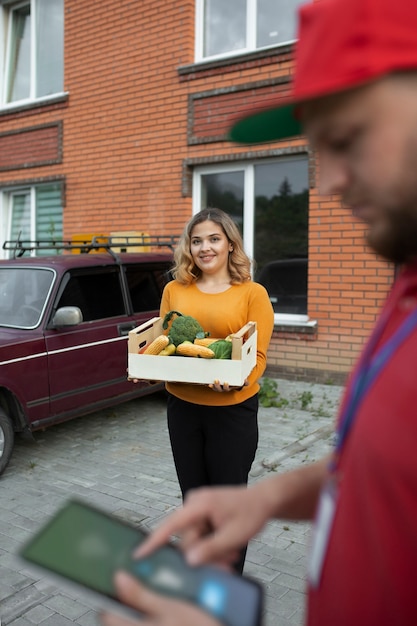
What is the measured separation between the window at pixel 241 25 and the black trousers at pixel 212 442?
6298 millimetres

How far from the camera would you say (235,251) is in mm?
3334

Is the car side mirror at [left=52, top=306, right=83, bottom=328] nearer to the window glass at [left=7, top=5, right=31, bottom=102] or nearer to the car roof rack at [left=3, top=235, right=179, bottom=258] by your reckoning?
the car roof rack at [left=3, top=235, right=179, bottom=258]

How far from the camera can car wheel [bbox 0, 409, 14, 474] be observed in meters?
4.94

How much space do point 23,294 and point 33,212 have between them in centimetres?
588

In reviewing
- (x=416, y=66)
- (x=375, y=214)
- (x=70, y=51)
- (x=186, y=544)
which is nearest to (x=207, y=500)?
(x=186, y=544)

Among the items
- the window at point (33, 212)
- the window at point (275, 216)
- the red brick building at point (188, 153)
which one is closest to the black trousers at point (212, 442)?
the red brick building at point (188, 153)

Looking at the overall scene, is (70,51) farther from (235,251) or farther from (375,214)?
(375,214)

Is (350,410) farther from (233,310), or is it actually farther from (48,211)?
(48,211)

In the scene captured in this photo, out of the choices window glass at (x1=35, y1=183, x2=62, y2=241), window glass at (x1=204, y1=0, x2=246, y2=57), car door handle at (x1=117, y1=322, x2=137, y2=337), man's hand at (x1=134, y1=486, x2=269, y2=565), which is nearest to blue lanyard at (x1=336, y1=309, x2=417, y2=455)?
man's hand at (x1=134, y1=486, x2=269, y2=565)

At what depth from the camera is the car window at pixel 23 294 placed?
5.39 m

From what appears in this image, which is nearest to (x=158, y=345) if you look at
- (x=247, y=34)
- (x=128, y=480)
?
(x=128, y=480)

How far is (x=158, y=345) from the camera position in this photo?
330cm

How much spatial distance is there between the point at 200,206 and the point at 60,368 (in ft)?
14.2

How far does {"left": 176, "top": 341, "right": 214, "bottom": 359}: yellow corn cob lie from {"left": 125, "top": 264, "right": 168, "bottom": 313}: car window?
341 cm
